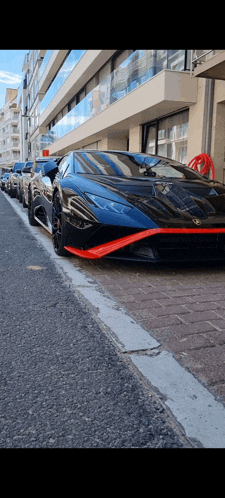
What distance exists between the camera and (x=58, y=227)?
4824 mm

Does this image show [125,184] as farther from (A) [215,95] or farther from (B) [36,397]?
(A) [215,95]

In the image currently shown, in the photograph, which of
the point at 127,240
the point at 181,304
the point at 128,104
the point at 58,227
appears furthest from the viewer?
the point at 128,104

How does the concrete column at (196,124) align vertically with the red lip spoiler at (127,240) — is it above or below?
above

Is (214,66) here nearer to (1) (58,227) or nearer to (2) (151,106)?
(2) (151,106)

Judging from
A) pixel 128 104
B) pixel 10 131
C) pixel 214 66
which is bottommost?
pixel 214 66

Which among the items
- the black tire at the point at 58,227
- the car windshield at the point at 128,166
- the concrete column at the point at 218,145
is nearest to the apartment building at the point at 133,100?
the concrete column at the point at 218,145

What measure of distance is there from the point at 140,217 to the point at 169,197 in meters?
0.43

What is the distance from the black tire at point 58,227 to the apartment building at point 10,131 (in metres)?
82.9

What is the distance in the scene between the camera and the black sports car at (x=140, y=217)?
3828 millimetres

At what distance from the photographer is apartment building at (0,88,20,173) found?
282ft

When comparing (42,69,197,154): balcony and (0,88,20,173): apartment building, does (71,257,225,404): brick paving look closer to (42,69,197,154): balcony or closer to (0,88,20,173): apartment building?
(42,69,197,154): balcony

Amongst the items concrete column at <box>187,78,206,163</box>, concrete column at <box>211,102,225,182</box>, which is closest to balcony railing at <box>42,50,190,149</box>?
concrete column at <box>187,78,206,163</box>

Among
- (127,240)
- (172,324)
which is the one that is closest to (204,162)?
(127,240)

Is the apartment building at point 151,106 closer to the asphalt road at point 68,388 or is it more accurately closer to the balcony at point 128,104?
the balcony at point 128,104
